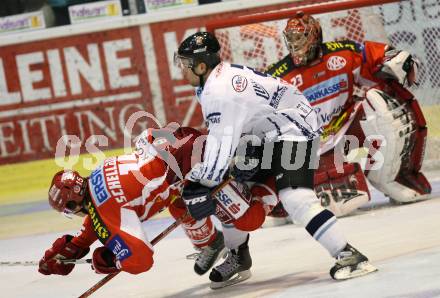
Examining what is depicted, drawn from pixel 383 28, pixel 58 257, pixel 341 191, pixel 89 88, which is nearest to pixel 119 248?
pixel 58 257

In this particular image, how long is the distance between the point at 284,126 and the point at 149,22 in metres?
4.28

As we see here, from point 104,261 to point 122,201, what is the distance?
0.22 m

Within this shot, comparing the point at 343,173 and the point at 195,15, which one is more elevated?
the point at 195,15

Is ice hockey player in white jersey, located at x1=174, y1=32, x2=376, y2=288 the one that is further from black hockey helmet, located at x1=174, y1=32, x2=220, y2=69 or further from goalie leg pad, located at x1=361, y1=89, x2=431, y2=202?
goalie leg pad, located at x1=361, y1=89, x2=431, y2=202

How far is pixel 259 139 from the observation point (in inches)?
146

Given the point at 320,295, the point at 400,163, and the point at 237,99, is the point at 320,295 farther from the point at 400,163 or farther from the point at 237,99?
the point at 400,163

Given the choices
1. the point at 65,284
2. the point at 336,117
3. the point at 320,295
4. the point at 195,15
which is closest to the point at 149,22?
the point at 195,15

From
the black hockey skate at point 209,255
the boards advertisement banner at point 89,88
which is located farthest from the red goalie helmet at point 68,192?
the boards advertisement banner at point 89,88

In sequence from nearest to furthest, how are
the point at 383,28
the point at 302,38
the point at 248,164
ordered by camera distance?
1. the point at 248,164
2. the point at 302,38
3. the point at 383,28

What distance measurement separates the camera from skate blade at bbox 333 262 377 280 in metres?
→ 3.45

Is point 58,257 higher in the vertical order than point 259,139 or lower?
lower

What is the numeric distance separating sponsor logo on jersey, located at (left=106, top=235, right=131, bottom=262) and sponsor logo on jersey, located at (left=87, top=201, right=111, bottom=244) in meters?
0.04

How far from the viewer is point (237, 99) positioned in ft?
11.3

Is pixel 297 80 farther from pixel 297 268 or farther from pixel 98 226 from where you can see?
pixel 98 226
